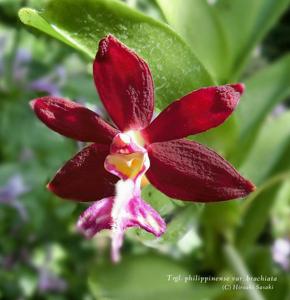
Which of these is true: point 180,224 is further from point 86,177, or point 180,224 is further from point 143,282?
point 143,282

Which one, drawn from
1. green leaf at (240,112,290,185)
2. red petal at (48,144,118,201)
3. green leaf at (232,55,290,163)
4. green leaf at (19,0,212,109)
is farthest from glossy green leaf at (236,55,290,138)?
red petal at (48,144,118,201)

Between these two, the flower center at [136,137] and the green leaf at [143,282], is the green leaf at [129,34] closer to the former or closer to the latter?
the flower center at [136,137]

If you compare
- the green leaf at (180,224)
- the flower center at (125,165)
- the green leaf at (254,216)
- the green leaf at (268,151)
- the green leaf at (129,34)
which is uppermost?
the green leaf at (129,34)

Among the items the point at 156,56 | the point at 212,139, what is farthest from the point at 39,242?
the point at 156,56

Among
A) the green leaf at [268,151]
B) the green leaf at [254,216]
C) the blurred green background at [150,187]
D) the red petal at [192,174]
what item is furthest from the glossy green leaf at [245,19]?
the red petal at [192,174]

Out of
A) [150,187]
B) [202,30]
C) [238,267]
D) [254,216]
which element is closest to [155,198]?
[150,187]

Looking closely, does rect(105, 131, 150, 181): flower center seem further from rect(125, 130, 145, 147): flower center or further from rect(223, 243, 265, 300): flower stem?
rect(223, 243, 265, 300): flower stem
